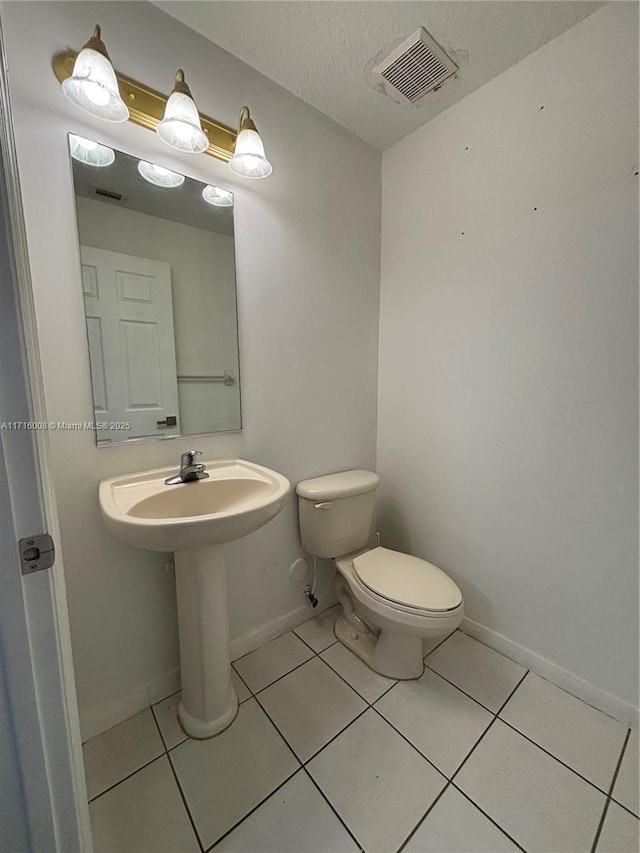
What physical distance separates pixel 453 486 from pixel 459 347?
2.03 ft

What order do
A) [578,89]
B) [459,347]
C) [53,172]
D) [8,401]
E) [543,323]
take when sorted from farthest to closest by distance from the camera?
[459,347] → [543,323] → [578,89] → [53,172] → [8,401]

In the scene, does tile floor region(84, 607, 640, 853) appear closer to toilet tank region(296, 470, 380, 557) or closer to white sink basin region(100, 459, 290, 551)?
toilet tank region(296, 470, 380, 557)

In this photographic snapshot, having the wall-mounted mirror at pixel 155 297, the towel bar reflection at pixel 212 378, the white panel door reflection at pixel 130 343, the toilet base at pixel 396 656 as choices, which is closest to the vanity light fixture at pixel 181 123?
the wall-mounted mirror at pixel 155 297

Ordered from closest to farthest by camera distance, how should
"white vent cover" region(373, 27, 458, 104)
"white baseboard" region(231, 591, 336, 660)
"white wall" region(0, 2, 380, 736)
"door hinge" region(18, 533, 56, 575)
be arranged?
"door hinge" region(18, 533, 56, 575), "white wall" region(0, 2, 380, 736), "white vent cover" region(373, 27, 458, 104), "white baseboard" region(231, 591, 336, 660)

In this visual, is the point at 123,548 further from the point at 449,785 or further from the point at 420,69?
the point at 420,69

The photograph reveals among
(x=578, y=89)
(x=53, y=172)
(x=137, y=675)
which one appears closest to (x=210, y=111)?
(x=53, y=172)

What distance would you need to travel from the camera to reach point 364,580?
1280 mm

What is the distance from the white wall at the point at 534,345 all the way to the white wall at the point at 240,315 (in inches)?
11.5

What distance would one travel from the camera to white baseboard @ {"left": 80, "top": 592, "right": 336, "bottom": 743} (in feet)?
3.59

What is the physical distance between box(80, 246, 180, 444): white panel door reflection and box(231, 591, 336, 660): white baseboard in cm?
95

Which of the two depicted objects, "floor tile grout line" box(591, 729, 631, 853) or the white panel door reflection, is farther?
the white panel door reflection

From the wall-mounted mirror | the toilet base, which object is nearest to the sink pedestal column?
the wall-mounted mirror

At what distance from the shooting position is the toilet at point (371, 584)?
1.16 metres

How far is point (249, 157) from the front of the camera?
1119mm
